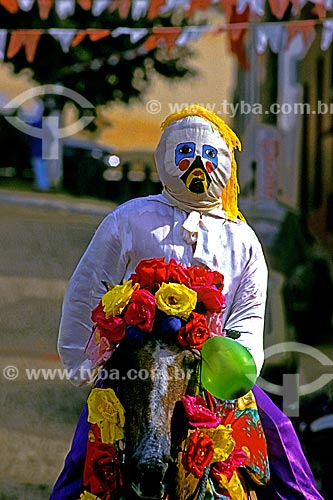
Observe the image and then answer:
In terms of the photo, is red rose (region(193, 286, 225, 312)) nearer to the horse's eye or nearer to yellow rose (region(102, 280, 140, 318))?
yellow rose (region(102, 280, 140, 318))

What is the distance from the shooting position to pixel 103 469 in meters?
2.86

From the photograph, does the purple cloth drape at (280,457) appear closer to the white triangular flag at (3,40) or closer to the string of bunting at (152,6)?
the string of bunting at (152,6)

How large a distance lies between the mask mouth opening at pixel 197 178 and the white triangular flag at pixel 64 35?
2.45 metres

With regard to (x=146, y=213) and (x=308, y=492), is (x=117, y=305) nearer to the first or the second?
(x=146, y=213)

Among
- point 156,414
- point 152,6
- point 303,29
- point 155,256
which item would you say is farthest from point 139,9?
point 156,414

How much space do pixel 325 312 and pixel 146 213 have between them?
291 centimetres

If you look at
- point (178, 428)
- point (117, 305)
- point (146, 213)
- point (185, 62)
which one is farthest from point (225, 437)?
point (185, 62)

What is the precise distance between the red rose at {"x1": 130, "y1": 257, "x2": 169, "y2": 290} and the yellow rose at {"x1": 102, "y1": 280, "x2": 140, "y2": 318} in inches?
1.1

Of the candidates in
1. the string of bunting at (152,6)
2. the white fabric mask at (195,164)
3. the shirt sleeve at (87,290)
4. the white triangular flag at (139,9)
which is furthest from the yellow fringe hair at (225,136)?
the white triangular flag at (139,9)

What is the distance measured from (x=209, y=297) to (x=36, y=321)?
157 inches

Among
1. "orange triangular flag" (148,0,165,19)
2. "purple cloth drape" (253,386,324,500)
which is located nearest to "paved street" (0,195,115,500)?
"orange triangular flag" (148,0,165,19)

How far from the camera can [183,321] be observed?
9.43 ft

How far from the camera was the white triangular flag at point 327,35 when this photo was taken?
533 cm

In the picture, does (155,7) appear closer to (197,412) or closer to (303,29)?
(303,29)
